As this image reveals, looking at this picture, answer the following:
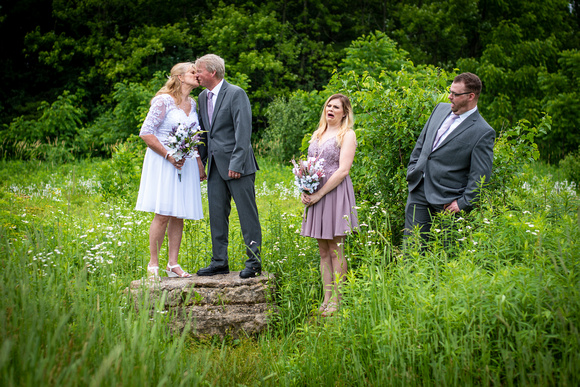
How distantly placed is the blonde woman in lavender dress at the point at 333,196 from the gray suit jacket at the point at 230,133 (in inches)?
27.8

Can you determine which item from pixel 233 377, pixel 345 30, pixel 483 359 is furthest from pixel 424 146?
pixel 345 30

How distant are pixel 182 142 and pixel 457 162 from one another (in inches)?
105

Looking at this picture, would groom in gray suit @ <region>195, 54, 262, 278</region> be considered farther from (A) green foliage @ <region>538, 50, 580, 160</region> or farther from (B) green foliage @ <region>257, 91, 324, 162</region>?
(A) green foliage @ <region>538, 50, 580, 160</region>

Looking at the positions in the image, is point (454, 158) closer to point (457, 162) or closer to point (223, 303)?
point (457, 162)

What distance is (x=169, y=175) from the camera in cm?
488

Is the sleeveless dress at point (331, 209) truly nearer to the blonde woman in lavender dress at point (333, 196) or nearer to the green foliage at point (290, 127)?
the blonde woman in lavender dress at point (333, 196)

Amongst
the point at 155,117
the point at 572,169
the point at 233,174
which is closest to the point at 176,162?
the point at 155,117

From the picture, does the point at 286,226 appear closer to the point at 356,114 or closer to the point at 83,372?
the point at 356,114

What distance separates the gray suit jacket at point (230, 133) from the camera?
186 inches

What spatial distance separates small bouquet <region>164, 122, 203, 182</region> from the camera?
4734mm

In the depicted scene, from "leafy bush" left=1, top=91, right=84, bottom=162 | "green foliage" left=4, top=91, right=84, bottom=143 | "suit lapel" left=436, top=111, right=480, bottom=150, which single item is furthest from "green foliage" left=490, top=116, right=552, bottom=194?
"green foliage" left=4, top=91, right=84, bottom=143

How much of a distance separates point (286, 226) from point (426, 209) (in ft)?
6.13

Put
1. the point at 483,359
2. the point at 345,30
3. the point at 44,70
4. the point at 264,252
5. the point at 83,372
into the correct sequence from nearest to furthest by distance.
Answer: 1. the point at 83,372
2. the point at 483,359
3. the point at 264,252
4. the point at 44,70
5. the point at 345,30

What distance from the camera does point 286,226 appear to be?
5.80m
